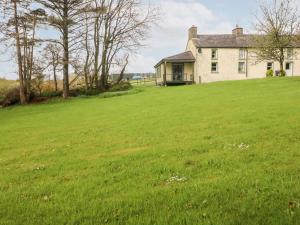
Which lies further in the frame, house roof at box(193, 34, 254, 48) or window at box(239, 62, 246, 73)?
window at box(239, 62, 246, 73)

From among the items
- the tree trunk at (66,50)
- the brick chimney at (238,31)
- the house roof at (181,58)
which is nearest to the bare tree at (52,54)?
the tree trunk at (66,50)

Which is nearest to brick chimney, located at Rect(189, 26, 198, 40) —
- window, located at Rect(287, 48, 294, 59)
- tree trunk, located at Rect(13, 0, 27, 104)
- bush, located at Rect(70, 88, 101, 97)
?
window, located at Rect(287, 48, 294, 59)

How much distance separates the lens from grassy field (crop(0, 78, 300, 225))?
5.19 metres

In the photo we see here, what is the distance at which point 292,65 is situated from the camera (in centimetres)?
5353

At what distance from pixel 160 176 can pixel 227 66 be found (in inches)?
1868

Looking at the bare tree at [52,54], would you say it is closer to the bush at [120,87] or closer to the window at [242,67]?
the bush at [120,87]

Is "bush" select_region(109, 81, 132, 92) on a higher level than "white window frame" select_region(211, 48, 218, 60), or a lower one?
lower

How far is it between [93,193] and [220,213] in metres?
2.24

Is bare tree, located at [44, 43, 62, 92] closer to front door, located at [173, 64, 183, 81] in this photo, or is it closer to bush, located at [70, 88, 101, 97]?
bush, located at [70, 88, 101, 97]

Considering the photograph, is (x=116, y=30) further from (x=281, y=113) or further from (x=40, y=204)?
(x=40, y=204)

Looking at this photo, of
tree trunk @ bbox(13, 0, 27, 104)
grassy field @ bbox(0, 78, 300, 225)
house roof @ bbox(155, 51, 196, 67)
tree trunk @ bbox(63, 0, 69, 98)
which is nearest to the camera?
grassy field @ bbox(0, 78, 300, 225)

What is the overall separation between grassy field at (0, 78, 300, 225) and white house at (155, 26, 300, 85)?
3910cm

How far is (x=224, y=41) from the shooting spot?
53.2 meters

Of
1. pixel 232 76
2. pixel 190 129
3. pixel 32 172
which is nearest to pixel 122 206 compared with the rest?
pixel 32 172
